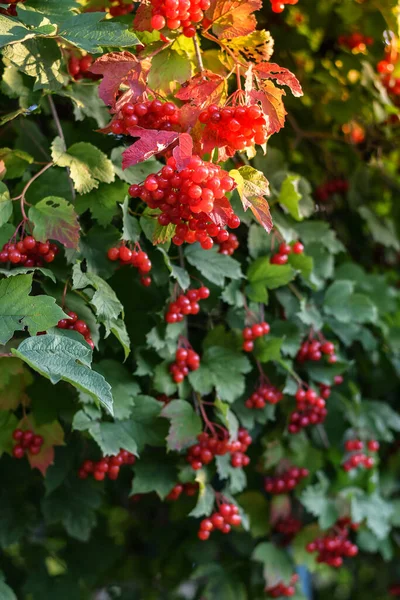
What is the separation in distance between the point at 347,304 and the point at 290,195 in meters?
0.34

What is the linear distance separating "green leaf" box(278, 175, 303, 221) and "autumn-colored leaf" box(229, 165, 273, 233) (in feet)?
1.40

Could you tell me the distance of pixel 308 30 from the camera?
1.85m

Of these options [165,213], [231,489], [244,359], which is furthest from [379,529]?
[165,213]

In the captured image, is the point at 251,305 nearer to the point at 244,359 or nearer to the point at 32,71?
the point at 244,359

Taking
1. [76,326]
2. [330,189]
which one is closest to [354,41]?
[330,189]

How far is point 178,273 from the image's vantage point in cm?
117

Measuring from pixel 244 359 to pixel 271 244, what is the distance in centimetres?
25

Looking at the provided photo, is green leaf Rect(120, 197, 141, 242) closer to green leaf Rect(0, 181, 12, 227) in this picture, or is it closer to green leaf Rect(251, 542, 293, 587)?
green leaf Rect(0, 181, 12, 227)

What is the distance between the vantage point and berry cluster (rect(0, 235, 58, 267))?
3.23 feet

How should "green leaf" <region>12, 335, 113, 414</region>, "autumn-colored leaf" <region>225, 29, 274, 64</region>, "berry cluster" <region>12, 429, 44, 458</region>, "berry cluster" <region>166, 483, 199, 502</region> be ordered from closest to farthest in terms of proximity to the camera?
1. "green leaf" <region>12, 335, 113, 414</region>
2. "autumn-colored leaf" <region>225, 29, 274, 64</region>
3. "berry cluster" <region>12, 429, 44, 458</region>
4. "berry cluster" <region>166, 483, 199, 502</region>

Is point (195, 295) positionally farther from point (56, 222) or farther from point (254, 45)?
point (254, 45)

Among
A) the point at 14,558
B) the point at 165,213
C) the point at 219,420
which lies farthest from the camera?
the point at 14,558

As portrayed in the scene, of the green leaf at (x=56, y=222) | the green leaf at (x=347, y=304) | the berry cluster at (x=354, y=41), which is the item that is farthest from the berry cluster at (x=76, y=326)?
the berry cluster at (x=354, y=41)

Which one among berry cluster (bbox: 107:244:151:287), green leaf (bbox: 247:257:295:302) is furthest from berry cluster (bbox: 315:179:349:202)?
berry cluster (bbox: 107:244:151:287)
